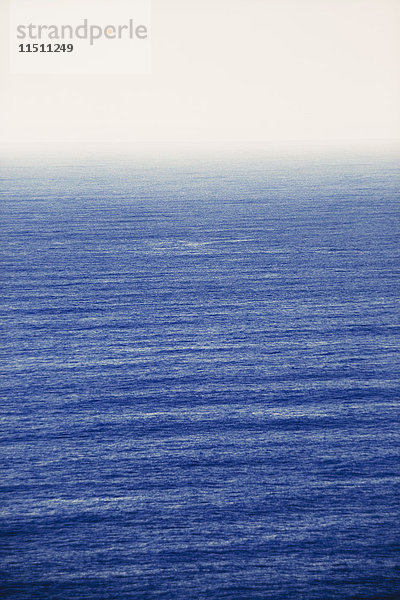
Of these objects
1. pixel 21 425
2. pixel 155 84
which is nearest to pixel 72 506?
pixel 21 425

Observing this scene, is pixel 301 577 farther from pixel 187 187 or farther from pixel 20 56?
pixel 187 187

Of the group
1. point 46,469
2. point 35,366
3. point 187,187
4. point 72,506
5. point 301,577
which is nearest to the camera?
point 301,577

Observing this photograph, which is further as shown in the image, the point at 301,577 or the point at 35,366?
the point at 35,366

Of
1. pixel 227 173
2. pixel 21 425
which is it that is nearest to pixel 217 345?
pixel 21 425

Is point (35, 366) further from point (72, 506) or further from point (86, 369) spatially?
point (72, 506)

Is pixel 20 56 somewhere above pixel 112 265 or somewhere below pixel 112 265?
above

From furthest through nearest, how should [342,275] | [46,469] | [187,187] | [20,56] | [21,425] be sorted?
[187,187] → [342,275] → [21,425] → [46,469] → [20,56]
